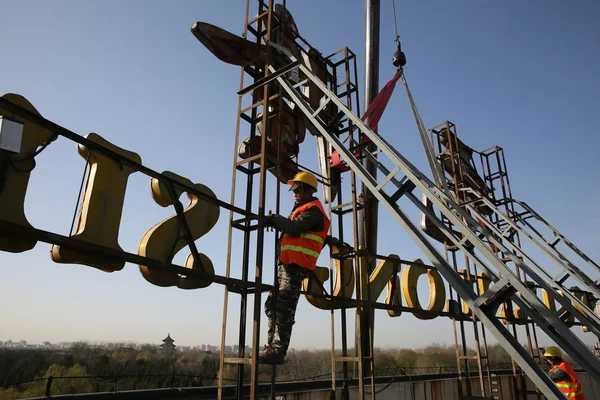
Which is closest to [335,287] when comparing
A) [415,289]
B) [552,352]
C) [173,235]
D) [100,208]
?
[415,289]

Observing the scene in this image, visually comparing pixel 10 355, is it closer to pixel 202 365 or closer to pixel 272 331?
pixel 202 365

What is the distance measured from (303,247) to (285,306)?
860 millimetres

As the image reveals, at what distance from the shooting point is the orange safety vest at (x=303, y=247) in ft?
19.6

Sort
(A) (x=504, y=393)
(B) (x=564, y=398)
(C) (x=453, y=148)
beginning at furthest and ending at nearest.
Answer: (C) (x=453, y=148) → (A) (x=504, y=393) → (B) (x=564, y=398)

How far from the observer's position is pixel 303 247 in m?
6.00

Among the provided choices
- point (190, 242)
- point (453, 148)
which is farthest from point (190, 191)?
point (453, 148)

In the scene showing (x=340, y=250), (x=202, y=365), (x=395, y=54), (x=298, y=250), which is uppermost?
(x=395, y=54)

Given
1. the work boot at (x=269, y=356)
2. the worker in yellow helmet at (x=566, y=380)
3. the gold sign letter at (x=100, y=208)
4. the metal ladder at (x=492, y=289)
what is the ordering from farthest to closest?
the worker in yellow helmet at (x=566, y=380) < the work boot at (x=269, y=356) < the gold sign letter at (x=100, y=208) < the metal ladder at (x=492, y=289)

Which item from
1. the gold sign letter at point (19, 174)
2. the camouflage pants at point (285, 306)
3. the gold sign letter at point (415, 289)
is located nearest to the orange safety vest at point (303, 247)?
the camouflage pants at point (285, 306)

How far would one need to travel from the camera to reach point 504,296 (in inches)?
163

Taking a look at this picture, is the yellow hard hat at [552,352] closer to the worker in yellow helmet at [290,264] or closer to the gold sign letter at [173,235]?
the worker in yellow helmet at [290,264]

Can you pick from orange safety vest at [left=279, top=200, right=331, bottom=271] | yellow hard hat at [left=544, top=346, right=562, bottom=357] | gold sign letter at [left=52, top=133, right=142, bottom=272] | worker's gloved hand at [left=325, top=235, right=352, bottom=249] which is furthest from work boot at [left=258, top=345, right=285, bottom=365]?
yellow hard hat at [left=544, top=346, right=562, bottom=357]

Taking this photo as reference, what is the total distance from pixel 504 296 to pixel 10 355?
158 ft

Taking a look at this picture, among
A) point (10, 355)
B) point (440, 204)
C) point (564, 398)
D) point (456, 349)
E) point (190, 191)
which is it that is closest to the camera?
point (564, 398)
